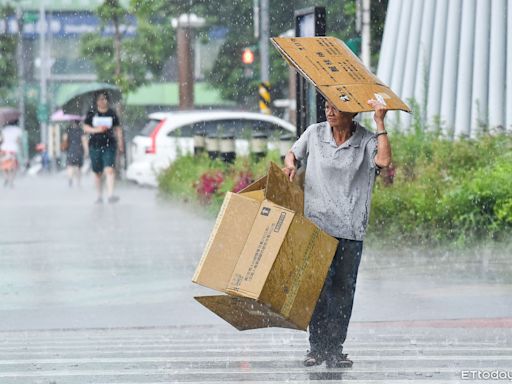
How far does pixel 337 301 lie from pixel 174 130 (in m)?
21.5

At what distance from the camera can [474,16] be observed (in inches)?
771

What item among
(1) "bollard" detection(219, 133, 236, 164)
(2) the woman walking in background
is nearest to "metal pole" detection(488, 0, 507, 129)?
(1) "bollard" detection(219, 133, 236, 164)

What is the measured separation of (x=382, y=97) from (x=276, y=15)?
34.6 meters

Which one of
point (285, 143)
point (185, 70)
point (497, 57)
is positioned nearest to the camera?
point (497, 57)

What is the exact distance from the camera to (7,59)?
63.2 metres

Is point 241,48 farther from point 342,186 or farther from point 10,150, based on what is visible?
point 342,186

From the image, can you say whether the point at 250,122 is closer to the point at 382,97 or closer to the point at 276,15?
the point at 276,15

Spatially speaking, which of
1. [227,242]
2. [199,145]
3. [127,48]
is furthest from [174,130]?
[227,242]

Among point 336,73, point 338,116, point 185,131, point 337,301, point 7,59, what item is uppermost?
point 336,73

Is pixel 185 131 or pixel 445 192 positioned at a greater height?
pixel 445 192

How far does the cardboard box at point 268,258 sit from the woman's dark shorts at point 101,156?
15.9m

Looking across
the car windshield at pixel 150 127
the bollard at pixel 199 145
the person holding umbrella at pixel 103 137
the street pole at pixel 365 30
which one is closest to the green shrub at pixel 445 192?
the street pole at pixel 365 30

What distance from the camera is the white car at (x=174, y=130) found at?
29344mm

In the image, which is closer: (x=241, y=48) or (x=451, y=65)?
(x=451, y=65)
